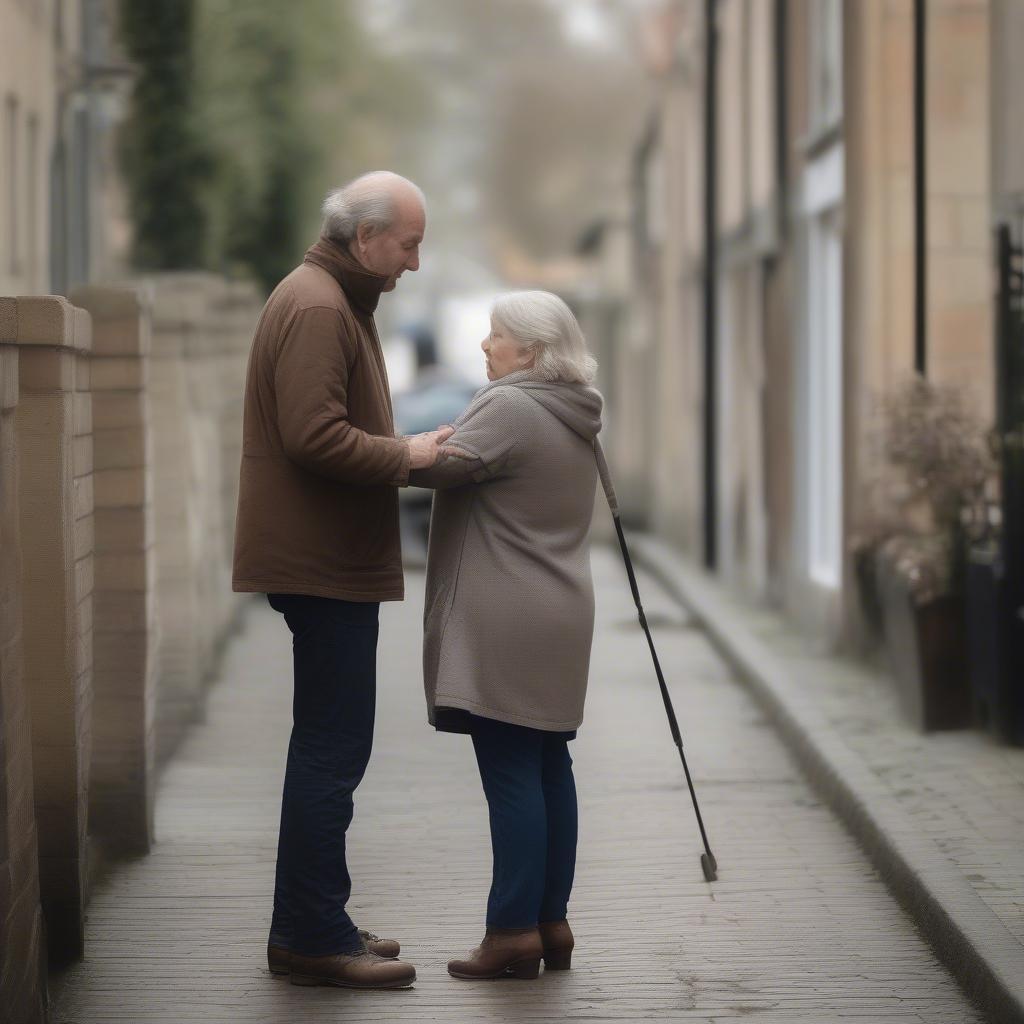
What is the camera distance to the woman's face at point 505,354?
225 inches

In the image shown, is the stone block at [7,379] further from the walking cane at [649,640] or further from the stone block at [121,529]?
the stone block at [121,529]

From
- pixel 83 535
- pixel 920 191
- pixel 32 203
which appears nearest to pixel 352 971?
pixel 83 535

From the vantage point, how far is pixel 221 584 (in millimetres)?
14023

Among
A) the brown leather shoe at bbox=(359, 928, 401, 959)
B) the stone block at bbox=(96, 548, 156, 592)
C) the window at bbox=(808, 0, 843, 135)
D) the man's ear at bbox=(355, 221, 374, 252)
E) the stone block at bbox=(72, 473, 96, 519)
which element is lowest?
the brown leather shoe at bbox=(359, 928, 401, 959)

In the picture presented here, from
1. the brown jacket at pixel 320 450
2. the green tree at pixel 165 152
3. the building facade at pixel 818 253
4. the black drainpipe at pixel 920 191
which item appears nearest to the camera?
the brown jacket at pixel 320 450

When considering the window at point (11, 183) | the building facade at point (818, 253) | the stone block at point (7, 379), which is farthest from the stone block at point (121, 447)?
the window at point (11, 183)

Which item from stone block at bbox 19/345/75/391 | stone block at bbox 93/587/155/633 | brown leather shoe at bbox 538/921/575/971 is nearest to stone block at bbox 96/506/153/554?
stone block at bbox 93/587/155/633

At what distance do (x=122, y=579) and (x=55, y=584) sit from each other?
5.51 feet

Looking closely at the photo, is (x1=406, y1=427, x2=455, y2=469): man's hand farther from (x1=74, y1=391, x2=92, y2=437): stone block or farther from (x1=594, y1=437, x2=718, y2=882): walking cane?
(x1=74, y1=391, x2=92, y2=437): stone block

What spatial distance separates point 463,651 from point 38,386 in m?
1.25

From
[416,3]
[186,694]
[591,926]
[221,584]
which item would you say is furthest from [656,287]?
[416,3]

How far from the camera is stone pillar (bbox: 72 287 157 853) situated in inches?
286

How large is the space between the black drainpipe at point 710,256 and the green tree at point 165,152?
33.3ft

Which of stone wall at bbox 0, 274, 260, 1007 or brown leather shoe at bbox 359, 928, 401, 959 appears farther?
brown leather shoe at bbox 359, 928, 401, 959
